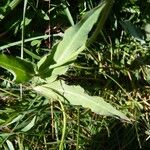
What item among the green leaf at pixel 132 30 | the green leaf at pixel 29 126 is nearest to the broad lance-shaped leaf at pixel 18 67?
the green leaf at pixel 29 126

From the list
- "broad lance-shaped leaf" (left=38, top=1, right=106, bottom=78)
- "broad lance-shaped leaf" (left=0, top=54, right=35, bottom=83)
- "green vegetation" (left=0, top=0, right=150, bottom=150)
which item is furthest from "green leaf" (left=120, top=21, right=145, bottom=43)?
"broad lance-shaped leaf" (left=0, top=54, right=35, bottom=83)

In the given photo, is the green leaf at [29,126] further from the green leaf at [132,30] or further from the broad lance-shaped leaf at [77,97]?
the green leaf at [132,30]

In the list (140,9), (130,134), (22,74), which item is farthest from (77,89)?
(140,9)

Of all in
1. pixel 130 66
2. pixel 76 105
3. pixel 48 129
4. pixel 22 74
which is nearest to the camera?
pixel 22 74

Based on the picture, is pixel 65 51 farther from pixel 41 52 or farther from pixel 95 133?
pixel 95 133

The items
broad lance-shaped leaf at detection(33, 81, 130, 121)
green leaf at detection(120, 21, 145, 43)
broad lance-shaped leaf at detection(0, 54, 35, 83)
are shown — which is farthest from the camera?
green leaf at detection(120, 21, 145, 43)

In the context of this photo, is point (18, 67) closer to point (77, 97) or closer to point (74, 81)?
point (77, 97)

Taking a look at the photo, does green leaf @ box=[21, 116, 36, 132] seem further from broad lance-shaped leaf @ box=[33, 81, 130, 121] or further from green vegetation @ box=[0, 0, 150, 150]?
broad lance-shaped leaf @ box=[33, 81, 130, 121]
